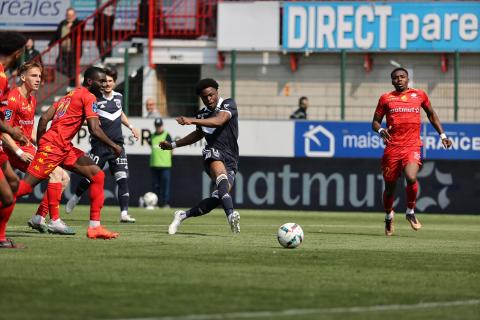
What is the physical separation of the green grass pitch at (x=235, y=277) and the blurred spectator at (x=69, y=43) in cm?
1447

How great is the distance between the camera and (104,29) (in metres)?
32.2

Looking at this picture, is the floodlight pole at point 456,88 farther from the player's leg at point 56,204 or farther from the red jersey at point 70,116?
the red jersey at point 70,116

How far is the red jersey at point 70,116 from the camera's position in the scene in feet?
48.3

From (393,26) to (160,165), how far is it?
6.89 meters

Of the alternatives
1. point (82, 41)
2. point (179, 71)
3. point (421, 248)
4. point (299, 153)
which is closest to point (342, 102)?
point (299, 153)

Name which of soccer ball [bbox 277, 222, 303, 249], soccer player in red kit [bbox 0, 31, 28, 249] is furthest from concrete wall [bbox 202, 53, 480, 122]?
soccer player in red kit [bbox 0, 31, 28, 249]

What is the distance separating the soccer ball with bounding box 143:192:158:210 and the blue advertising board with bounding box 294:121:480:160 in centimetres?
345

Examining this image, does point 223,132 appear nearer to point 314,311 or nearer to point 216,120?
point 216,120

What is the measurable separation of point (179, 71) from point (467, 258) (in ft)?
63.1

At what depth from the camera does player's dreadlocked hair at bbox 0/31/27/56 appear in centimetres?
1193

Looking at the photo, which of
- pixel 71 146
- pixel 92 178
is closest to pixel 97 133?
pixel 71 146

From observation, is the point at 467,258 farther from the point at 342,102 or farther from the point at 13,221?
the point at 342,102

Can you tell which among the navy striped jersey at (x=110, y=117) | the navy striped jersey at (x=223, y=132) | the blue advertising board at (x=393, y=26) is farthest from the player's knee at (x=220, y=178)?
the blue advertising board at (x=393, y=26)

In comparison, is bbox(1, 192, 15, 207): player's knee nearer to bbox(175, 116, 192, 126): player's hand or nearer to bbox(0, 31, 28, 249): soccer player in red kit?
bbox(0, 31, 28, 249): soccer player in red kit
